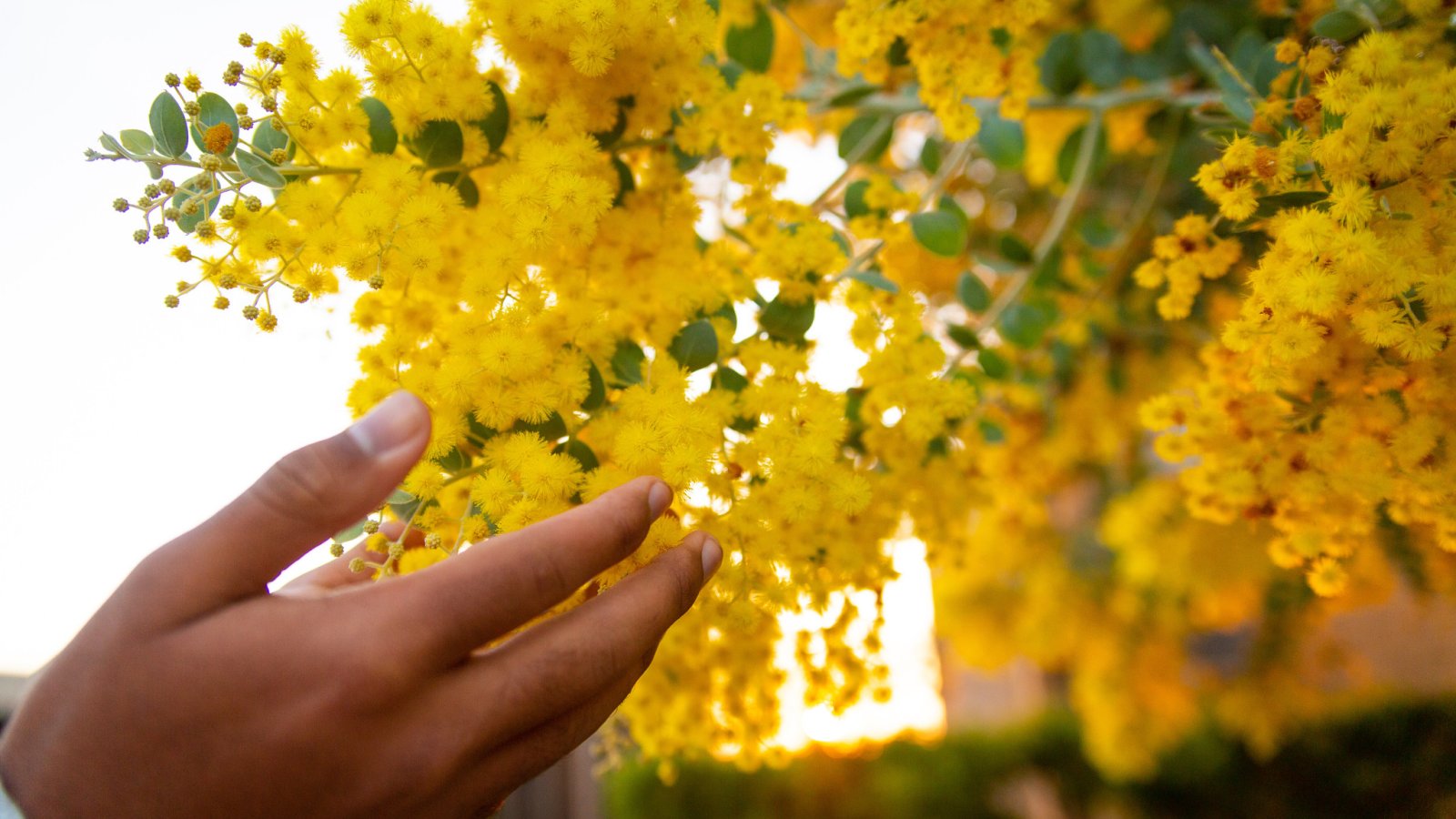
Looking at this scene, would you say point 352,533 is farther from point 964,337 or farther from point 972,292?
point 972,292

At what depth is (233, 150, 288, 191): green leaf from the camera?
31.0 inches

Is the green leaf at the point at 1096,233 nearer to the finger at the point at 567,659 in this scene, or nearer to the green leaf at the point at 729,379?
the green leaf at the point at 729,379

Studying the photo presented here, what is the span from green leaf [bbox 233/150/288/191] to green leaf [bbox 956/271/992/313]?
43.2 inches

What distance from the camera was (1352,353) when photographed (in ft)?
2.89

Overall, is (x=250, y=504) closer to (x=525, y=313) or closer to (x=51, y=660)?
(x=51, y=660)

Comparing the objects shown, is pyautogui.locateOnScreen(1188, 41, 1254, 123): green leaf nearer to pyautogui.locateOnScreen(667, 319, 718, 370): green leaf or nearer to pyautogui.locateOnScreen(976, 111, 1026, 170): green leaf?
pyautogui.locateOnScreen(976, 111, 1026, 170): green leaf

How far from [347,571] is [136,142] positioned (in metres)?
0.47

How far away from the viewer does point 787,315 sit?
96 centimetres

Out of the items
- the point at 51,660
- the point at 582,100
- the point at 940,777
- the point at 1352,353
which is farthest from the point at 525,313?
the point at 940,777

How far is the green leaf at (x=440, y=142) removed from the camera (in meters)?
0.86

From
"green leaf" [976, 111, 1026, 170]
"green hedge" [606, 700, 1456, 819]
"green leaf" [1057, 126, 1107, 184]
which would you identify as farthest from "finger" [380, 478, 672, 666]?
"green hedge" [606, 700, 1456, 819]

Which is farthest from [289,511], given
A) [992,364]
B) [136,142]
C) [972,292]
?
[972,292]

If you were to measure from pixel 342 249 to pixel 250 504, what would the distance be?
0.35 meters

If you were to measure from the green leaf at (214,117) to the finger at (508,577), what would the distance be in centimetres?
52
